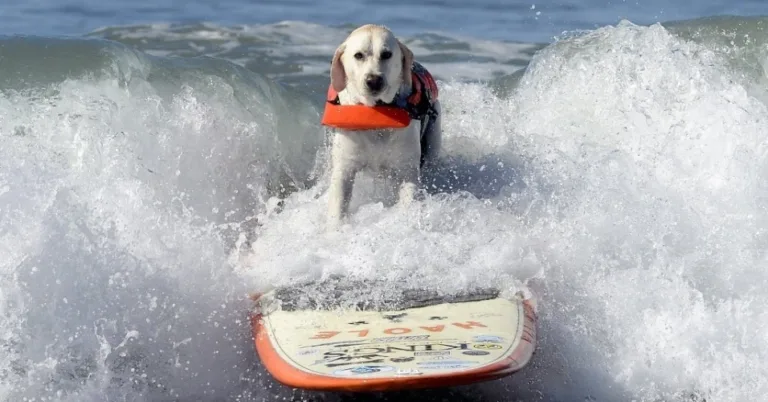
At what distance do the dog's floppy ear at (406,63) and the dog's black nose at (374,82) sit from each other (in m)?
0.22

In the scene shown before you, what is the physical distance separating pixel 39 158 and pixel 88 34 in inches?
259

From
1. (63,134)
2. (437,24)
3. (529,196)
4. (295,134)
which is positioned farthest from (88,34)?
(529,196)

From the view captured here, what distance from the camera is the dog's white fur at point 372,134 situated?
5.93m

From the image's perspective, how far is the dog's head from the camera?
591 cm

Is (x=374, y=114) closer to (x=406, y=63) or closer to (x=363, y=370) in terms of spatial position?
(x=406, y=63)

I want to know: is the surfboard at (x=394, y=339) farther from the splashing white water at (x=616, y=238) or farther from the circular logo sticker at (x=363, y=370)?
the splashing white water at (x=616, y=238)

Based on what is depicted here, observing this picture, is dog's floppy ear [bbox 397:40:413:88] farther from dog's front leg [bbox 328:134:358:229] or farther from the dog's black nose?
dog's front leg [bbox 328:134:358:229]

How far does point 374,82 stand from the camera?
5922mm

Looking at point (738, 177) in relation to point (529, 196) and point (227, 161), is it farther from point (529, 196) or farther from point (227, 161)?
point (227, 161)

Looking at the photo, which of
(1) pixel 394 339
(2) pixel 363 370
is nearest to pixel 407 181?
(1) pixel 394 339

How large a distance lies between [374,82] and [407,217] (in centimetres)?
72

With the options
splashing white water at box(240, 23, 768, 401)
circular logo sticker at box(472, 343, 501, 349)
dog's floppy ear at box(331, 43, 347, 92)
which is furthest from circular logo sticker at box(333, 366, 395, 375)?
dog's floppy ear at box(331, 43, 347, 92)

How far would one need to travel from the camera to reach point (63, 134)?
259 inches

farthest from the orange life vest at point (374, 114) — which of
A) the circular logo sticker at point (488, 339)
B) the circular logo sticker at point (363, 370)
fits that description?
the circular logo sticker at point (363, 370)
